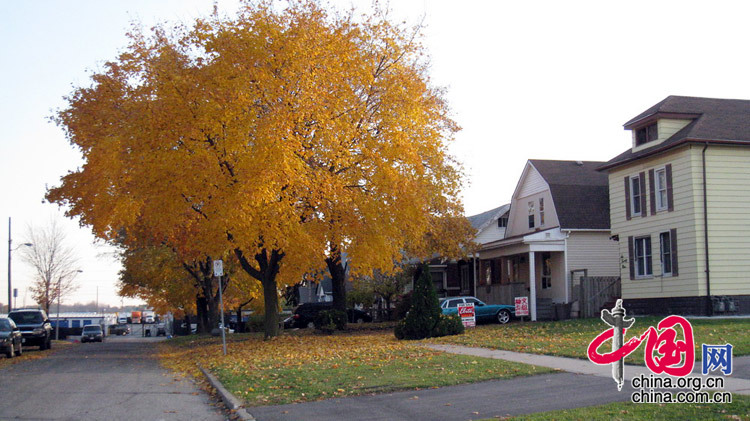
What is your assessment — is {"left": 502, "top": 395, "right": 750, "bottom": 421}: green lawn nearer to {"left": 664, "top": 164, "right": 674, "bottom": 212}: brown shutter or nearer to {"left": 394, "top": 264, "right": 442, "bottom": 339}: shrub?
{"left": 394, "top": 264, "right": 442, "bottom": 339}: shrub

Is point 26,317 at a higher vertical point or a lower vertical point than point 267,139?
lower

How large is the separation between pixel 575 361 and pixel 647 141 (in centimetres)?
1763

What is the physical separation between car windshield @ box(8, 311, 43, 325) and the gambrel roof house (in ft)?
73.6

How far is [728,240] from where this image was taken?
26812 millimetres

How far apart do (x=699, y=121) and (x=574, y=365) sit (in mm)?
→ 17756

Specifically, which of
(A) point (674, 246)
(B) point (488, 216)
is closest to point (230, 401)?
(A) point (674, 246)

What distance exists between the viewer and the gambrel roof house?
36.0 metres

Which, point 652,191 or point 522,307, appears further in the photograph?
point 522,307

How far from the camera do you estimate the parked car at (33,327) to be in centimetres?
3312

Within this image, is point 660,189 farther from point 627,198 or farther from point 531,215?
point 531,215

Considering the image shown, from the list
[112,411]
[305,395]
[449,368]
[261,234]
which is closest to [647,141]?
[261,234]

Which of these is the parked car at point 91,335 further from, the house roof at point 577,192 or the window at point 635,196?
the window at point 635,196

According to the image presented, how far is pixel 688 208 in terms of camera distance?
88.5 ft

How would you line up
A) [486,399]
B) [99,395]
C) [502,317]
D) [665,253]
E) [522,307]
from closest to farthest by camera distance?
[486,399] < [99,395] < [665,253] < [522,307] < [502,317]
